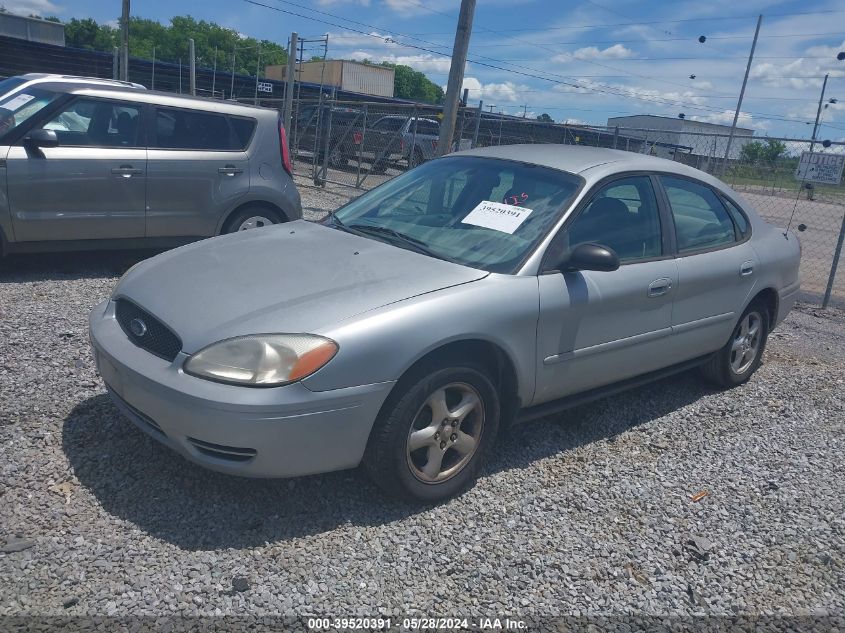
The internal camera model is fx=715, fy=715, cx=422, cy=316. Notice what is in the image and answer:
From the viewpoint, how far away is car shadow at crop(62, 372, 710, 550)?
3.00 metres

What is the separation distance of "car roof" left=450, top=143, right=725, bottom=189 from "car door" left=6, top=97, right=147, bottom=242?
334 cm

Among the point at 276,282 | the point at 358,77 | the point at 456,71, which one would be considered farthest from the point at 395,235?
the point at 358,77

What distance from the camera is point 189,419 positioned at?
9.29ft

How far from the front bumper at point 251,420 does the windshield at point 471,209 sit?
1.07m

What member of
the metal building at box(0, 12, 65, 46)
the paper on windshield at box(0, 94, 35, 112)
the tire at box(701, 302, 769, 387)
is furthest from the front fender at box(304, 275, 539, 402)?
the metal building at box(0, 12, 65, 46)

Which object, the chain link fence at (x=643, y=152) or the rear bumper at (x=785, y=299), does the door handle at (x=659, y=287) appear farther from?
the chain link fence at (x=643, y=152)

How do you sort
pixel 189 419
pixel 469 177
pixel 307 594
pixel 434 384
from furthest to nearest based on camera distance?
1. pixel 469 177
2. pixel 434 384
3. pixel 189 419
4. pixel 307 594

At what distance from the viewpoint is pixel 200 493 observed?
322 cm

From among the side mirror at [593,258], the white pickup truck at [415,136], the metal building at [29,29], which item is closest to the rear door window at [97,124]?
the side mirror at [593,258]

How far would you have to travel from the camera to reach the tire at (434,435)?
3.06m

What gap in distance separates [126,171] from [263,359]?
4.31m

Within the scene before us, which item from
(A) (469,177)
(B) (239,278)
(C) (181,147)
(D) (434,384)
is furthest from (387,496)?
(C) (181,147)

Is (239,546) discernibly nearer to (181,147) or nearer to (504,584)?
(504,584)

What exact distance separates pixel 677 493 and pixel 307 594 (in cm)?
207
